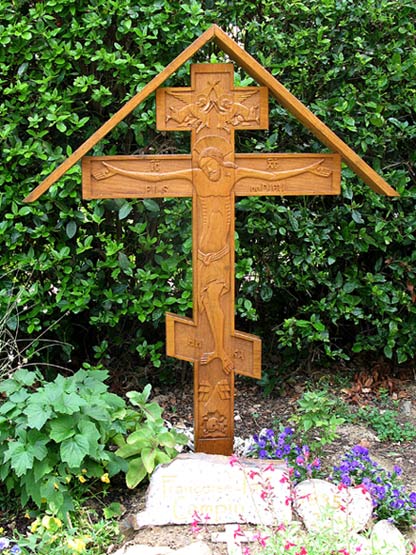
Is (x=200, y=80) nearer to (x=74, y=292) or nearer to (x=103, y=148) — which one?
(x=103, y=148)

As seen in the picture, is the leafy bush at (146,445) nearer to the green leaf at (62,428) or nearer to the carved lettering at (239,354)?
the green leaf at (62,428)

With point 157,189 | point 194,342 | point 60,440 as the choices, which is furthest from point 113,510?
point 157,189

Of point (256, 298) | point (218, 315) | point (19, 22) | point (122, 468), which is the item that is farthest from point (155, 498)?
point (19, 22)

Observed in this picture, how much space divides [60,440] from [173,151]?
183cm

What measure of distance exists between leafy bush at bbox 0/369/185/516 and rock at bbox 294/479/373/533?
624 millimetres

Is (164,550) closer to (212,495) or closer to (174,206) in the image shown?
(212,495)

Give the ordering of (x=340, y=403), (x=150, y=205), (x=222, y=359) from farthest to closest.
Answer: (x=340, y=403)
(x=150, y=205)
(x=222, y=359)

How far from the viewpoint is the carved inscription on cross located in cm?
322

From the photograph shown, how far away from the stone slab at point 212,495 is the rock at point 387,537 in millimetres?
350

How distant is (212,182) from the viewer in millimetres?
3271

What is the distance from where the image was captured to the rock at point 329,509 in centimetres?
294

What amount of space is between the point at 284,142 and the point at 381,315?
1181 millimetres

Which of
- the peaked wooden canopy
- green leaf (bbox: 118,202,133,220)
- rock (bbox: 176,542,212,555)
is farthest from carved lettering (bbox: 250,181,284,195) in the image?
rock (bbox: 176,542,212,555)

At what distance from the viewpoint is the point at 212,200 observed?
329 centimetres
